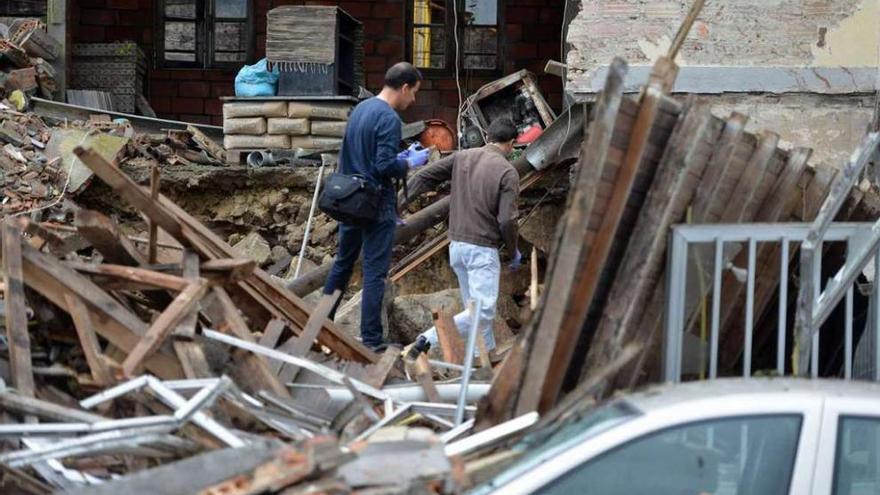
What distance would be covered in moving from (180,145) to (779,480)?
9.05 metres

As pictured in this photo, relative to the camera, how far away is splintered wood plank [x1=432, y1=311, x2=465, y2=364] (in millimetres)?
7516

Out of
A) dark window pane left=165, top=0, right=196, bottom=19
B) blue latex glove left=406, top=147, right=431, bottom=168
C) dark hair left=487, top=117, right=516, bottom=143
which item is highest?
dark window pane left=165, top=0, right=196, bottom=19

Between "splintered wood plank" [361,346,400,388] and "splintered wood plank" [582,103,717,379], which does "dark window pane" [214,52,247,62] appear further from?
"splintered wood plank" [582,103,717,379]

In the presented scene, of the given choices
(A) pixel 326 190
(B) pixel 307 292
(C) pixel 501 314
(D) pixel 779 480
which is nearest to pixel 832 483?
(D) pixel 779 480

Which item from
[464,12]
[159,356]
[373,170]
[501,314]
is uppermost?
[464,12]

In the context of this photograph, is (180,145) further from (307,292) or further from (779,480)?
(779,480)

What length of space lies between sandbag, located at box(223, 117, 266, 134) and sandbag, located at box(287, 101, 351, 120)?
0.27 metres

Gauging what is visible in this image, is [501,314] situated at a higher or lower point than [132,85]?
lower

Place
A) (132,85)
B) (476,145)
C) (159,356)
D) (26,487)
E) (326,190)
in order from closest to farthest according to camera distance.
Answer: (26,487)
(159,356)
(326,190)
(476,145)
(132,85)

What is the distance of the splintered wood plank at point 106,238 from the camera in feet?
20.5

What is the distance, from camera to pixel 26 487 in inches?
201

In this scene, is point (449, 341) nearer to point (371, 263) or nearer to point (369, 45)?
point (371, 263)

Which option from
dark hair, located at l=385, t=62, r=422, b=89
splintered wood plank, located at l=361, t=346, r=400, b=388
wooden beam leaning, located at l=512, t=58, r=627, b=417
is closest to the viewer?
wooden beam leaning, located at l=512, t=58, r=627, b=417

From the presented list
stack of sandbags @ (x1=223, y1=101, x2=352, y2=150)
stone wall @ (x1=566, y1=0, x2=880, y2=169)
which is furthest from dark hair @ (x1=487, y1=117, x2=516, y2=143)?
stack of sandbags @ (x1=223, y1=101, x2=352, y2=150)
